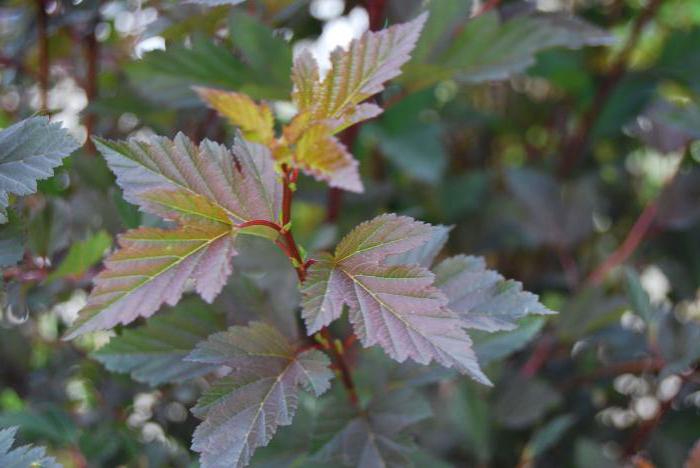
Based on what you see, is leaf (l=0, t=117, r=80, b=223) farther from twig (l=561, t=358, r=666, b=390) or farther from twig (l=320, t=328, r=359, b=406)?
twig (l=561, t=358, r=666, b=390)

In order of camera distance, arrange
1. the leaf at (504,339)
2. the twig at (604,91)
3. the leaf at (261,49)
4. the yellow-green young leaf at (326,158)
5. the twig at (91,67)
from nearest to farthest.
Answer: the yellow-green young leaf at (326,158), the leaf at (504,339), the leaf at (261,49), the twig at (91,67), the twig at (604,91)

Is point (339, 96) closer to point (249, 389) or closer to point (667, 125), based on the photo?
point (249, 389)

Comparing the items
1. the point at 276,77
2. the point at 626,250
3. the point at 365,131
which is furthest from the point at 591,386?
the point at 276,77

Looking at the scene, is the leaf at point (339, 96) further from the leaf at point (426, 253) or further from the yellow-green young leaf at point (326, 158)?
the leaf at point (426, 253)

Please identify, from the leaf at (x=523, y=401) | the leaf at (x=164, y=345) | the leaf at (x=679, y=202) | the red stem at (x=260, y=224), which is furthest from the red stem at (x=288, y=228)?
the leaf at (x=679, y=202)

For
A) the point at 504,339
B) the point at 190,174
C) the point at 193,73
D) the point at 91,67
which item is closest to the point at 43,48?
the point at 91,67

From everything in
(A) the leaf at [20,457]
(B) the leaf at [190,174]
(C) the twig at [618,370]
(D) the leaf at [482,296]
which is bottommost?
(C) the twig at [618,370]
